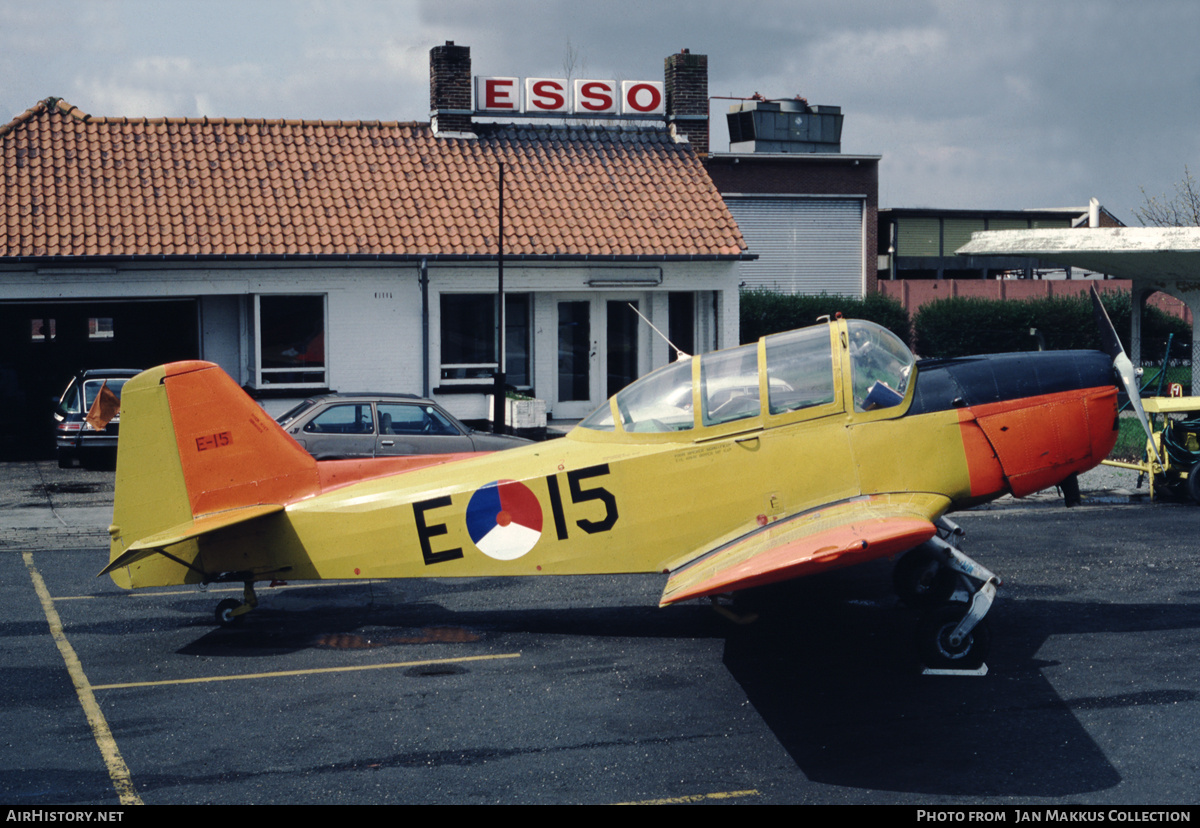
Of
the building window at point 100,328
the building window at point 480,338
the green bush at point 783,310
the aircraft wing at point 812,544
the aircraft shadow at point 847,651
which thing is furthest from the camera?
the green bush at point 783,310

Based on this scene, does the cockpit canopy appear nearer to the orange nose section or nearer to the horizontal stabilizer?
the orange nose section

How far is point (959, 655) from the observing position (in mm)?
7691

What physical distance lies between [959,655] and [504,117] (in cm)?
1827

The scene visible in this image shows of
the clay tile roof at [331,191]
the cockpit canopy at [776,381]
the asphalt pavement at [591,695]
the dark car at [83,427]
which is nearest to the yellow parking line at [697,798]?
the asphalt pavement at [591,695]

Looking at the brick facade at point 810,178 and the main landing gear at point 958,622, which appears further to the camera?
the brick facade at point 810,178

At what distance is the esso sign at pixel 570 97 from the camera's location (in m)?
23.1

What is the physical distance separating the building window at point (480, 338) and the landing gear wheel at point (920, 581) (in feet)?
41.6

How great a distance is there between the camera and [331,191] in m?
21.0

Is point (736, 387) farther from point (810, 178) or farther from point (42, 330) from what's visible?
point (810, 178)

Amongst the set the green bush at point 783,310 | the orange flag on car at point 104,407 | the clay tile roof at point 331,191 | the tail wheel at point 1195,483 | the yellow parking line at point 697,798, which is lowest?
the yellow parking line at point 697,798

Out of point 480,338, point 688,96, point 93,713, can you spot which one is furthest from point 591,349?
point 93,713

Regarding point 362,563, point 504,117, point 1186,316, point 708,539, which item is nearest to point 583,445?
point 708,539

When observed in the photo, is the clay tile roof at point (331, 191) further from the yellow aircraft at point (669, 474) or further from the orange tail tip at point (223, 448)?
the yellow aircraft at point (669, 474)

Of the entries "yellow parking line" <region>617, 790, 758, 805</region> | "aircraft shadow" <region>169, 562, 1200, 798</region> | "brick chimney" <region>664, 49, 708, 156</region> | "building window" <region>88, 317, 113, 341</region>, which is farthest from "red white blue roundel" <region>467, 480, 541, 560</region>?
"building window" <region>88, 317, 113, 341</region>
